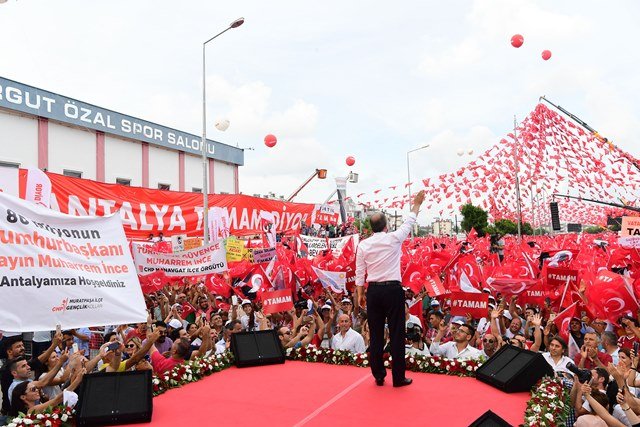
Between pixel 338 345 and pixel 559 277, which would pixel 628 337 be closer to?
pixel 559 277

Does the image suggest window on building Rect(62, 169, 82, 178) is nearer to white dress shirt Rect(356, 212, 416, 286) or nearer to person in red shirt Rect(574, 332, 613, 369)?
white dress shirt Rect(356, 212, 416, 286)

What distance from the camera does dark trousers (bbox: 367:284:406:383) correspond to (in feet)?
16.8

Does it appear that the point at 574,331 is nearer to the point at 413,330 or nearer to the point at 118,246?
the point at 413,330

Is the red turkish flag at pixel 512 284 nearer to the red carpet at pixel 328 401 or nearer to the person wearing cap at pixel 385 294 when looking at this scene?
the red carpet at pixel 328 401

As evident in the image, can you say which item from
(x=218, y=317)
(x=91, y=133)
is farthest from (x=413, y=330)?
(x=91, y=133)

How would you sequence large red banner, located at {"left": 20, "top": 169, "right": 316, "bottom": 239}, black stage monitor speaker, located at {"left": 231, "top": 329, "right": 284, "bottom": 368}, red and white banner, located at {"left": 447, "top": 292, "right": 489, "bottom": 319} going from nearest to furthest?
black stage monitor speaker, located at {"left": 231, "top": 329, "right": 284, "bottom": 368} < red and white banner, located at {"left": 447, "top": 292, "right": 489, "bottom": 319} < large red banner, located at {"left": 20, "top": 169, "right": 316, "bottom": 239}

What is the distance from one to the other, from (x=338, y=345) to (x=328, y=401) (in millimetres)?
2845

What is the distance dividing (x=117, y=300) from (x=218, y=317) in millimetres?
4120

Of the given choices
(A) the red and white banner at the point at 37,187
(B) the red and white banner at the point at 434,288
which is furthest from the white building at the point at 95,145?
(B) the red and white banner at the point at 434,288

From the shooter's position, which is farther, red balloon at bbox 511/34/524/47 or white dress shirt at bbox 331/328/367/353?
red balloon at bbox 511/34/524/47

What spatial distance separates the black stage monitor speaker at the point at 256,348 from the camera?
242 inches

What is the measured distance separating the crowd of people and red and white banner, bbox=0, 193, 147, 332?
54cm

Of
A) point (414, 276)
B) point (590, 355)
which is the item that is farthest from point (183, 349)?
point (414, 276)

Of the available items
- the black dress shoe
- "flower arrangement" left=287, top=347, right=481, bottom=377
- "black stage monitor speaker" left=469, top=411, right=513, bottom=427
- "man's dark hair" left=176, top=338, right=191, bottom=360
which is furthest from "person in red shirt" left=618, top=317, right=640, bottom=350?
"man's dark hair" left=176, top=338, right=191, bottom=360
